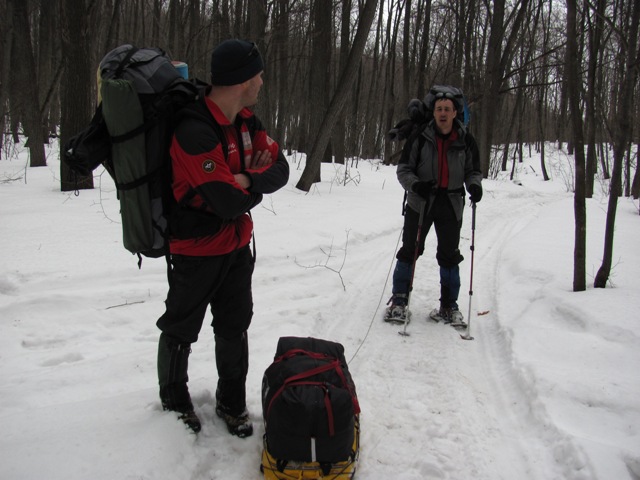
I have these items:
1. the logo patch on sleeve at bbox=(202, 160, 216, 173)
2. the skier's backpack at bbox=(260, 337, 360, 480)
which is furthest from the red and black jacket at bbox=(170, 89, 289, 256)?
the skier's backpack at bbox=(260, 337, 360, 480)

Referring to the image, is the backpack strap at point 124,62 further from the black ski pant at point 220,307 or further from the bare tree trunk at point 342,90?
the bare tree trunk at point 342,90

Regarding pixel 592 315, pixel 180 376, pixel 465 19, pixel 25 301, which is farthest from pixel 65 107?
pixel 465 19

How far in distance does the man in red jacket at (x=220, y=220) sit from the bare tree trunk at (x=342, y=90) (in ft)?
25.6

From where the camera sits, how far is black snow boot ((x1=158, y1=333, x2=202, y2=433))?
2445 mm

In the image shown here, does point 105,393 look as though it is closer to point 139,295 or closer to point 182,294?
point 182,294

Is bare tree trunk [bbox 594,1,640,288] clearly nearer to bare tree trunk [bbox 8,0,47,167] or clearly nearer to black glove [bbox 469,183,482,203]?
black glove [bbox 469,183,482,203]

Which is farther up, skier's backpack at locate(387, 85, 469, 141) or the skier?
skier's backpack at locate(387, 85, 469, 141)

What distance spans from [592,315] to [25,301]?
5159 millimetres

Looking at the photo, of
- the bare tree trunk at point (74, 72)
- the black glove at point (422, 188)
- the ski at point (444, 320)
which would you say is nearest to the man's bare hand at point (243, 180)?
the black glove at point (422, 188)

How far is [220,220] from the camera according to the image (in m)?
2.31

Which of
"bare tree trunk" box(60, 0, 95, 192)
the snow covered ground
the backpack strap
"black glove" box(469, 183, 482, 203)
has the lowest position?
the snow covered ground

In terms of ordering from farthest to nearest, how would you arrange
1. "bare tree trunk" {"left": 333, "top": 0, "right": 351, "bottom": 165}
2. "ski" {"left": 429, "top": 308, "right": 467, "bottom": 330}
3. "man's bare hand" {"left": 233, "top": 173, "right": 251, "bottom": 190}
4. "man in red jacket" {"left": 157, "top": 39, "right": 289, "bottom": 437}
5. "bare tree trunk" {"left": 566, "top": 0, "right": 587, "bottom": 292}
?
"bare tree trunk" {"left": 333, "top": 0, "right": 351, "bottom": 165}
"ski" {"left": 429, "top": 308, "right": 467, "bottom": 330}
"bare tree trunk" {"left": 566, "top": 0, "right": 587, "bottom": 292}
"man's bare hand" {"left": 233, "top": 173, "right": 251, "bottom": 190}
"man in red jacket" {"left": 157, "top": 39, "right": 289, "bottom": 437}

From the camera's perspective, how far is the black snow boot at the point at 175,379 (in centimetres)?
245

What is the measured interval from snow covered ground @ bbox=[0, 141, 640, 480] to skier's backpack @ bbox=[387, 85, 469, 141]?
74.9 inches
